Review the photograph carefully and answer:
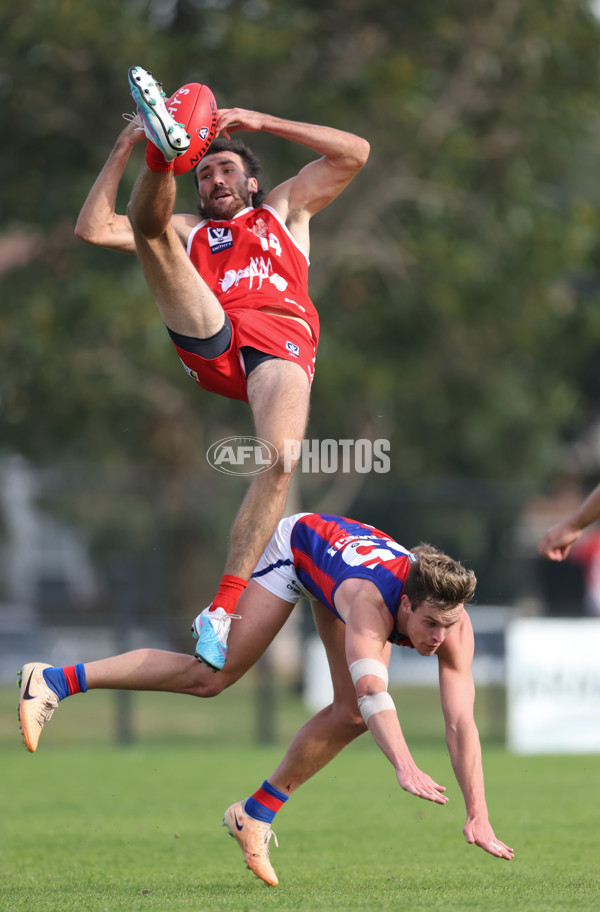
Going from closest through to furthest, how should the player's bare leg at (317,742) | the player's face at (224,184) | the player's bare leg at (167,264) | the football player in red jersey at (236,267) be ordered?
the player's bare leg at (167,264) < the football player in red jersey at (236,267) < the player's bare leg at (317,742) < the player's face at (224,184)

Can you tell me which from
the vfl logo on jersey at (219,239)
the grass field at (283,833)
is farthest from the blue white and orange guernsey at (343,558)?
the vfl logo on jersey at (219,239)

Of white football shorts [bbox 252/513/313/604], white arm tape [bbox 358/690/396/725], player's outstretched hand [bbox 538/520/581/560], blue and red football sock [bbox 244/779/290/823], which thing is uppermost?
player's outstretched hand [bbox 538/520/581/560]

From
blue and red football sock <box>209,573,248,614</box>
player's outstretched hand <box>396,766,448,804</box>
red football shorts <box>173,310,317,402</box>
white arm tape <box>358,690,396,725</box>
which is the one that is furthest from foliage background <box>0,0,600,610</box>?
player's outstretched hand <box>396,766,448,804</box>

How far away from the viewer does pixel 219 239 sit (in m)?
6.55

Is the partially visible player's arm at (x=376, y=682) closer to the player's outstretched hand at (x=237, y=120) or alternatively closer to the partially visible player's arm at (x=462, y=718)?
the partially visible player's arm at (x=462, y=718)

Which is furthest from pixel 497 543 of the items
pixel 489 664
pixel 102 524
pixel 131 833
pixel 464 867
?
pixel 464 867

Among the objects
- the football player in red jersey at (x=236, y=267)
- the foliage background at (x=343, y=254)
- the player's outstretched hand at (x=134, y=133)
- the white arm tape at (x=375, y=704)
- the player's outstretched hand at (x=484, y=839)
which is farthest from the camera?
the foliage background at (x=343, y=254)

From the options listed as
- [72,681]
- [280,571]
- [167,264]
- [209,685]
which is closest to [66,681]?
[72,681]

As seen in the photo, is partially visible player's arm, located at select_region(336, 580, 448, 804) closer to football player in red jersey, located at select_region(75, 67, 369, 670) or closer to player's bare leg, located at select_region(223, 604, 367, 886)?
player's bare leg, located at select_region(223, 604, 367, 886)

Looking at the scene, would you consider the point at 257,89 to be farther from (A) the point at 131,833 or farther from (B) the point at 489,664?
(A) the point at 131,833

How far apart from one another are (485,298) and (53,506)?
28.2 feet

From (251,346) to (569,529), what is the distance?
186 cm

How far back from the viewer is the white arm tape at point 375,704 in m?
5.15

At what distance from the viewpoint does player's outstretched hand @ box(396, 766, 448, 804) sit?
4660 mm
